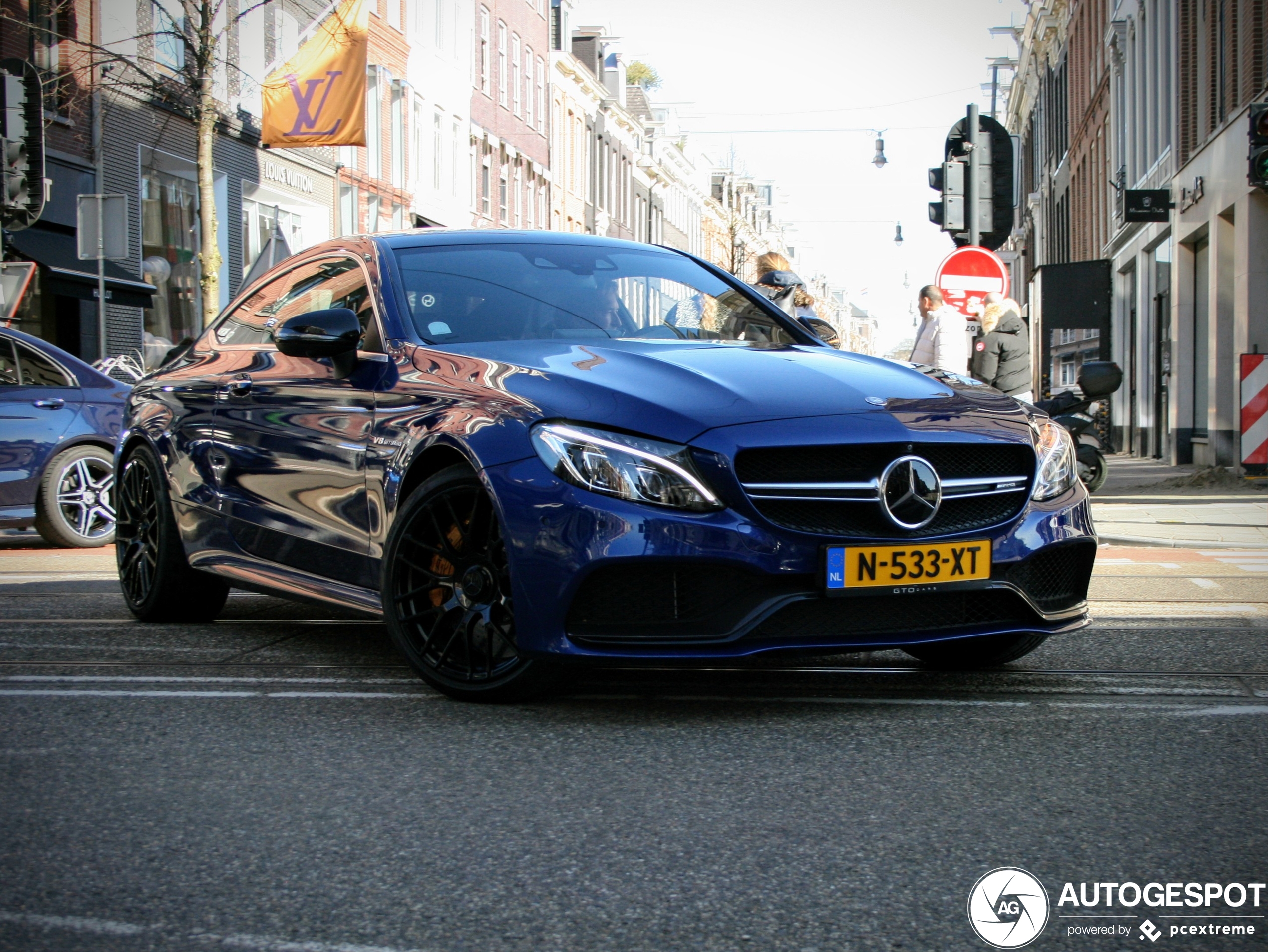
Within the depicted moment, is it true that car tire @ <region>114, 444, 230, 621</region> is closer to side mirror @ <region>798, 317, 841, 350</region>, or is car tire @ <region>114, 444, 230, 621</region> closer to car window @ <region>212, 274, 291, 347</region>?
car window @ <region>212, 274, 291, 347</region>

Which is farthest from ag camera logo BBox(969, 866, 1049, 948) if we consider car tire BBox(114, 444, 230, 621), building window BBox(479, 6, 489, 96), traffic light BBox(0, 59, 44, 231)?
building window BBox(479, 6, 489, 96)

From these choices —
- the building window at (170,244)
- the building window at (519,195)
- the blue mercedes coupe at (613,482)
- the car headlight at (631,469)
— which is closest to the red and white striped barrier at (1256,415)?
the blue mercedes coupe at (613,482)

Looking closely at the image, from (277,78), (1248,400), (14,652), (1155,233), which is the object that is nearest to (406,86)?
(277,78)

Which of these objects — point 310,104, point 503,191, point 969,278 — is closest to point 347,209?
point 310,104

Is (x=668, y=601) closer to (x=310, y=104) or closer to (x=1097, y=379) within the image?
(x=1097, y=379)

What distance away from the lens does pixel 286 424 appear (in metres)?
5.56

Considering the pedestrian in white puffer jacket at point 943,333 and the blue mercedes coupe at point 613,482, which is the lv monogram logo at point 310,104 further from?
the blue mercedes coupe at point 613,482

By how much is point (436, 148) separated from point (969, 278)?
28496 mm

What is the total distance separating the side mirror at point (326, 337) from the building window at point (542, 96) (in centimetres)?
4925

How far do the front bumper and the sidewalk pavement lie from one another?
6400 millimetres

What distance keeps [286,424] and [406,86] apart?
34.0 metres

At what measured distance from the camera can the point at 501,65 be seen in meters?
48.2

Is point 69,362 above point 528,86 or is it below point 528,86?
below

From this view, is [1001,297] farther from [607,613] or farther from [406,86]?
[406,86]
